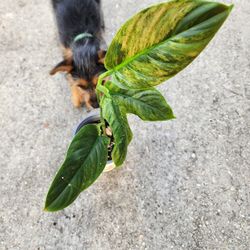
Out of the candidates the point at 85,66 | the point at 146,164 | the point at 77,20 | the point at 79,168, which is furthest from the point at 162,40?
the point at 77,20

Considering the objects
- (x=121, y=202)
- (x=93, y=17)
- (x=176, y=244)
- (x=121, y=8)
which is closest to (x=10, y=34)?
(x=93, y=17)

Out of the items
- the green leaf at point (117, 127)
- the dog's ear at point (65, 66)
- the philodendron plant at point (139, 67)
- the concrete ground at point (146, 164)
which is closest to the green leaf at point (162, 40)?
the philodendron plant at point (139, 67)

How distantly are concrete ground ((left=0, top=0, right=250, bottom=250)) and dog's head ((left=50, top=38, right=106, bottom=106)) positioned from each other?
1.07 feet

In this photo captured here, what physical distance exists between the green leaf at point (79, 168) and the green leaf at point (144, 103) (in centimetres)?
15

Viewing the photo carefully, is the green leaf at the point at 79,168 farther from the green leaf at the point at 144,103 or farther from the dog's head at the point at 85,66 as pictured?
the dog's head at the point at 85,66

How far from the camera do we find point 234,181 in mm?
2119

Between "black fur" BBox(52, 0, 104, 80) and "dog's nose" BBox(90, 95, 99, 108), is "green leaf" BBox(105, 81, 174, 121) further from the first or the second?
"black fur" BBox(52, 0, 104, 80)

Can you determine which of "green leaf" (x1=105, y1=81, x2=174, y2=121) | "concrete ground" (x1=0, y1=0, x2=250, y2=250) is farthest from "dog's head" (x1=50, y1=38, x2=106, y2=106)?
"green leaf" (x1=105, y1=81, x2=174, y2=121)

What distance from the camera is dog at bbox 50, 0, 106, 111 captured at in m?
2.13

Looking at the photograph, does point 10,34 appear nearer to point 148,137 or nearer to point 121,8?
point 121,8

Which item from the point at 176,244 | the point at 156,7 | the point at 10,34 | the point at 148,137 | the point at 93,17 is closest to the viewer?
the point at 156,7

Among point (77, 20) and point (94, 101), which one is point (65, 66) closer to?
point (94, 101)

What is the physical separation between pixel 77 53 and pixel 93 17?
1.63 feet

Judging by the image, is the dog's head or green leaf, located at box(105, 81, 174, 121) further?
the dog's head
